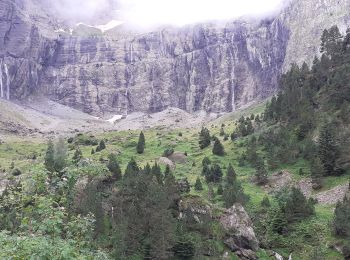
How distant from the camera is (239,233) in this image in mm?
53312

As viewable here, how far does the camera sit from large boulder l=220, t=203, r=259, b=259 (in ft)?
171

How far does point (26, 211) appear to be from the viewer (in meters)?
14.1

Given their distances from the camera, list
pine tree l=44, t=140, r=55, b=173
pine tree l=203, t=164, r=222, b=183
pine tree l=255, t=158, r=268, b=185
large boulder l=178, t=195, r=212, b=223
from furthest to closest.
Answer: pine tree l=203, t=164, r=222, b=183 < pine tree l=255, t=158, r=268, b=185 < large boulder l=178, t=195, r=212, b=223 < pine tree l=44, t=140, r=55, b=173

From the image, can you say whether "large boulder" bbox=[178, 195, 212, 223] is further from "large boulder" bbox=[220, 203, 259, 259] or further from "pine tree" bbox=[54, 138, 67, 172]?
"pine tree" bbox=[54, 138, 67, 172]

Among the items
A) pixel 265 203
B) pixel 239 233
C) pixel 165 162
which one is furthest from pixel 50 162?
pixel 165 162

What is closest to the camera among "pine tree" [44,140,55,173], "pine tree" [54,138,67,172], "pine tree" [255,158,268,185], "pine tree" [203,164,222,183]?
"pine tree" [44,140,55,173]

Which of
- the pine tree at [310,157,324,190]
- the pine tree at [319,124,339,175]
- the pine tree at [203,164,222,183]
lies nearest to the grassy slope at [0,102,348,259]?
the pine tree at [310,157,324,190]

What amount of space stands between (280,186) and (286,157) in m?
8.85

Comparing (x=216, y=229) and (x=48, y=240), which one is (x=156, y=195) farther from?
(x=48, y=240)

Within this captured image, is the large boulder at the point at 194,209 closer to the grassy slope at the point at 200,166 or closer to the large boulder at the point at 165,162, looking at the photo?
the grassy slope at the point at 200,166

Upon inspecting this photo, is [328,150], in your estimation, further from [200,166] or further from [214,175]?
[200,166]

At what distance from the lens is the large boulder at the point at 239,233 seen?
52031mm

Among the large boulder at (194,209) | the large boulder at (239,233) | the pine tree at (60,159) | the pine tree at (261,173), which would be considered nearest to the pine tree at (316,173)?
the pine tree at (261,173)

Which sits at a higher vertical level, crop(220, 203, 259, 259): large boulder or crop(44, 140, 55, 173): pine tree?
crop(44, 140, 55, 173): pine tree
